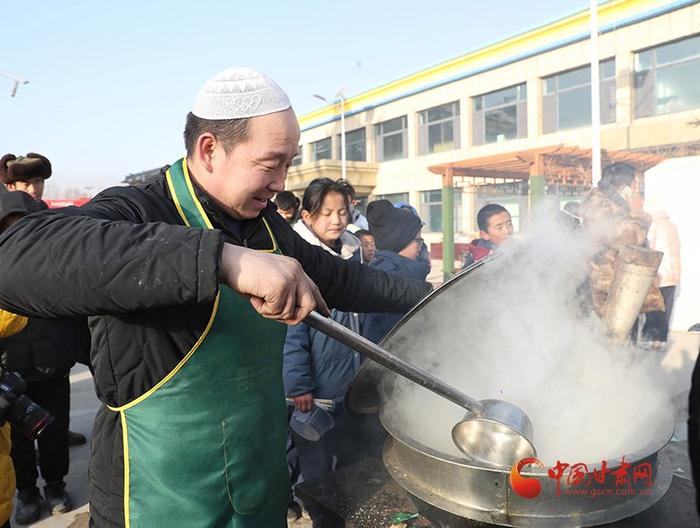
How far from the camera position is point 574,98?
17266 millimetres

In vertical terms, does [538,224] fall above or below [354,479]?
above

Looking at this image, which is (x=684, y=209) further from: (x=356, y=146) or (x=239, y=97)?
(x=356, y=146)

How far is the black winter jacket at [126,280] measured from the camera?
101 centimetres

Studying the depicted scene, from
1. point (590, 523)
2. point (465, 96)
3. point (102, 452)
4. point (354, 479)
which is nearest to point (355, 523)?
point (354, 479)

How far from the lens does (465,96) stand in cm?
2106

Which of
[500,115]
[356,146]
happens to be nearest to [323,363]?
[500,115]

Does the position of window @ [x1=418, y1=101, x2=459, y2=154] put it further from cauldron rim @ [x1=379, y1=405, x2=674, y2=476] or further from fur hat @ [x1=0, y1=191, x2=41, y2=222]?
cauldron rim @ [x1=379, y1=405, x2=674, y2=476]

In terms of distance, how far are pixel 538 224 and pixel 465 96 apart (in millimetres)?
20740

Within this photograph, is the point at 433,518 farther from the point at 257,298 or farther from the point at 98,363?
the point at 98,363

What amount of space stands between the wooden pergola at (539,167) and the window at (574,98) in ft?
10.1

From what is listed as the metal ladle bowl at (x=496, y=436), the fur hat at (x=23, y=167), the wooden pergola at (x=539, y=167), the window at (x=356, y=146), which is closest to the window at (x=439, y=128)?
the window at (x=356, y=146)

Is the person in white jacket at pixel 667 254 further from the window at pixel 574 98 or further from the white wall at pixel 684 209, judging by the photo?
→ the window at pixel 574 98

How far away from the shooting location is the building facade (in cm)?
1400

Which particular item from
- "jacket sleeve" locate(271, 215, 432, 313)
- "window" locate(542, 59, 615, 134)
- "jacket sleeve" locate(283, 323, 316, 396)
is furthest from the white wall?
"window" locate(542, 59, 615, 134)
